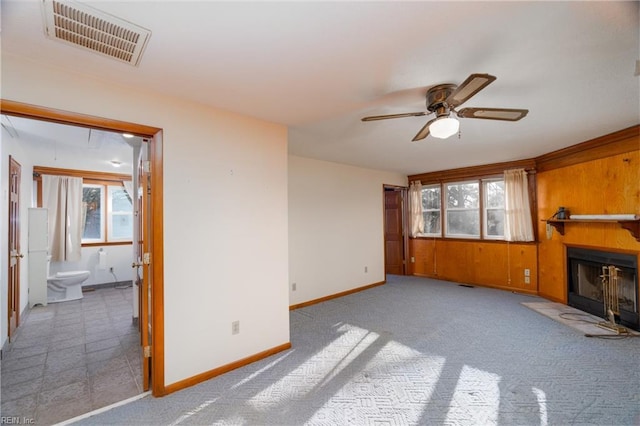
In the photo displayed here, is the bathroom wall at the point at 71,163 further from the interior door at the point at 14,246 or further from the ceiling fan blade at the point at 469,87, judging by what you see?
the ceiling fan blade at the point at 469,87

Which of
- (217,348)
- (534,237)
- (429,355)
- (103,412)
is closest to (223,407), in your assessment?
(217,348)

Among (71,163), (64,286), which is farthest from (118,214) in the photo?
(64,286)

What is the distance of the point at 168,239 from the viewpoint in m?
2.29

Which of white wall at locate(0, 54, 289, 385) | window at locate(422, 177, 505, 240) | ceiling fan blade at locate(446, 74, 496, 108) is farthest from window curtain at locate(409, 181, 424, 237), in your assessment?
ceiling fan blade at locate(446, 74, 496, 108)

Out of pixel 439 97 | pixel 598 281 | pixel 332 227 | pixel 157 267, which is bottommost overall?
pixel 598 281

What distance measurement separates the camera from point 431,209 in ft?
21.2

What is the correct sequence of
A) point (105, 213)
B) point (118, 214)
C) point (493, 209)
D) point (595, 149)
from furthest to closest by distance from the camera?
point (118, 214) < point (105, 213) < point (493, 209) < point (595, 149)

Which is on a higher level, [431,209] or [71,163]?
[71,163]

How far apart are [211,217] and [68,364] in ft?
6.64

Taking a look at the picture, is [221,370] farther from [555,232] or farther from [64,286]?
[555,232]

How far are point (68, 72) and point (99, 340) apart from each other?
2.89 metres

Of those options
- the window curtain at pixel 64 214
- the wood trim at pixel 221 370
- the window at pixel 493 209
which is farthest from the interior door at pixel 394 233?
the window curtain at pixel 64 214

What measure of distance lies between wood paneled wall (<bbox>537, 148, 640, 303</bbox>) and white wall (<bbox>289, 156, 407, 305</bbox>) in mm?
2750

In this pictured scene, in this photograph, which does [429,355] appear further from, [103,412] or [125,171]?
[125,171]
